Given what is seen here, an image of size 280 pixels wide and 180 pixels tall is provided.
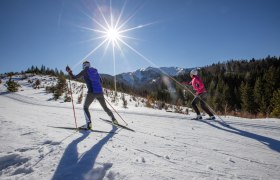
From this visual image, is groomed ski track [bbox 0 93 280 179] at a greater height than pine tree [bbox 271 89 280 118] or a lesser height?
lesser

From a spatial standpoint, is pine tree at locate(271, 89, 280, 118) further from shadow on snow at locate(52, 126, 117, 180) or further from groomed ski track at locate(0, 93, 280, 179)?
shadow on snow at locate(52, 126, 117, 180)

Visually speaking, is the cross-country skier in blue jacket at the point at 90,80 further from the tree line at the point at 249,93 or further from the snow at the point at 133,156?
the tree line at the point at 249,93

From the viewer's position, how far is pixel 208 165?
3.29 m

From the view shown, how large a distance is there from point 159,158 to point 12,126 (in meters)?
4.27

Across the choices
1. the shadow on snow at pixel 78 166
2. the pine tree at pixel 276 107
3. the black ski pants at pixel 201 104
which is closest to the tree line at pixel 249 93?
the pine tree at pixel 276 107

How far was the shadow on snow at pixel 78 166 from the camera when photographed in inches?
108

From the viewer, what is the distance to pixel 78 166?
3.06m

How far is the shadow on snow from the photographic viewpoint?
2754mm

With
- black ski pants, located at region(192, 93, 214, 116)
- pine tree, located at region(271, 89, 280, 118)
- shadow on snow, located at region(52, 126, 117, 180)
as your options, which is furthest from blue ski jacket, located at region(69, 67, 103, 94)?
pine tree, located at region(271, 89, 280, 118)

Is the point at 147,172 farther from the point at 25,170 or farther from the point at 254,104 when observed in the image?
the point at 254,104

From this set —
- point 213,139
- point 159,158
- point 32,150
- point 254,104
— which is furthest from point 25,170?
point 254,104

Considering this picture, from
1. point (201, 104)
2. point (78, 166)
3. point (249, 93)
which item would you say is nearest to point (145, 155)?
point (78, 166)

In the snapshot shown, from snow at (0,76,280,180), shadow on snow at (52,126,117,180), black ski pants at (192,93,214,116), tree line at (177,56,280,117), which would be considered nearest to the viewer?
shadow on snow at (52,126,117,180)

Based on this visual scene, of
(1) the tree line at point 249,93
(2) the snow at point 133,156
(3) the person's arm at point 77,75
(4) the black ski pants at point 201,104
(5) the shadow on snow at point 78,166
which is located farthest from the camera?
(1) the tree line at point 249,93
